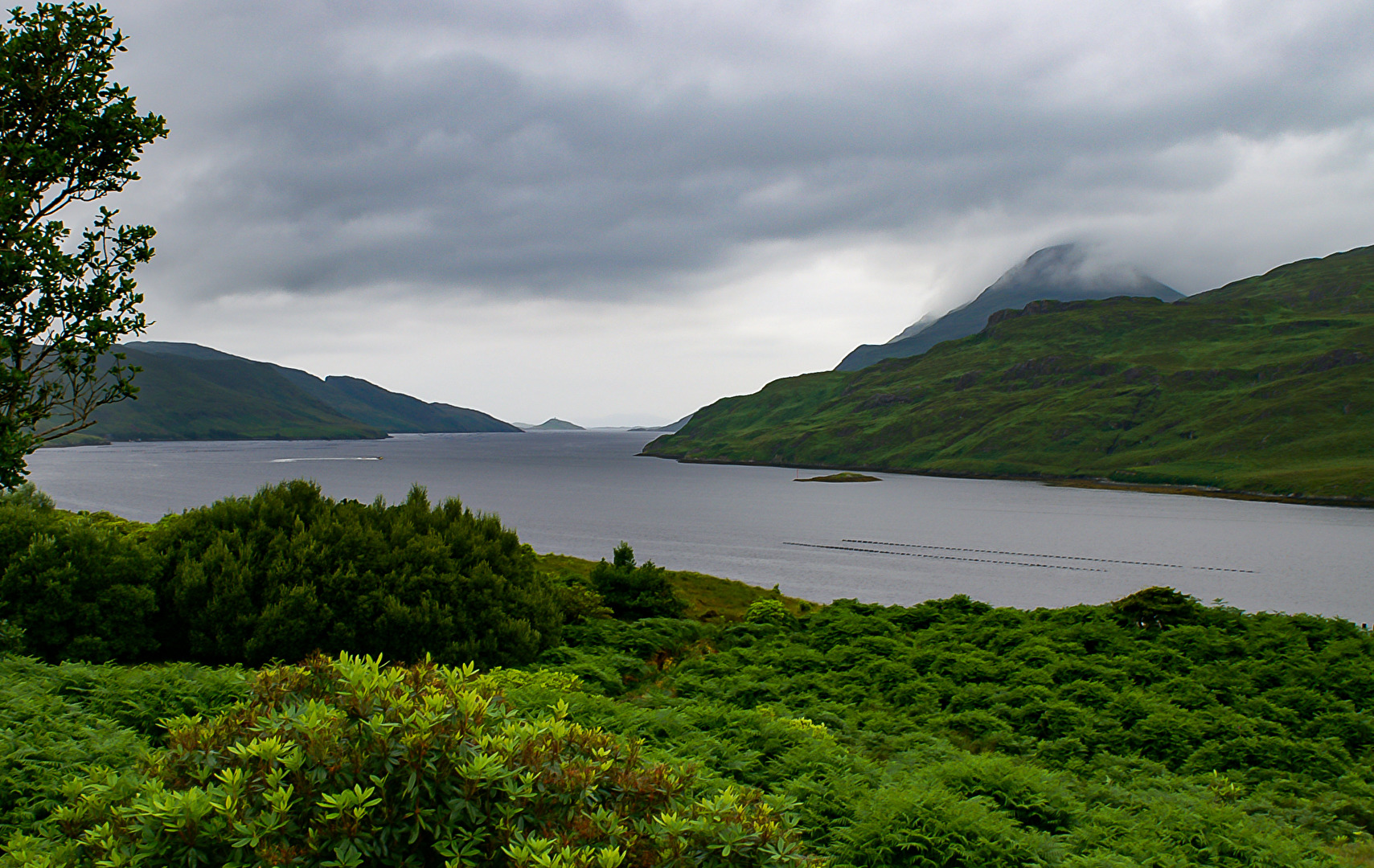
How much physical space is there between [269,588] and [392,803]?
581 inches

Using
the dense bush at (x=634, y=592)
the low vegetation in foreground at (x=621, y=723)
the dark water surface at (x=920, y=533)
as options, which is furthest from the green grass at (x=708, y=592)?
the dark water surface at (x=920, y=533)

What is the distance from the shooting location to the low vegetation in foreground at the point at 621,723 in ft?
16.7

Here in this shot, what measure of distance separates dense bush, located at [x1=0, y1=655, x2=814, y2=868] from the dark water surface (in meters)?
59.7

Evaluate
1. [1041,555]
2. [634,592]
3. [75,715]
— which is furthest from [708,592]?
[1041,555]

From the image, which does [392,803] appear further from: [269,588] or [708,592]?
[708,592]

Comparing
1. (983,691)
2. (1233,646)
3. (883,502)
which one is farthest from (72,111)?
(883,502)

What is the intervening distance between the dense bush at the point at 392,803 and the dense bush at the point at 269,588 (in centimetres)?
1159

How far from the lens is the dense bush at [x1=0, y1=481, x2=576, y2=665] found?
16.1 metres

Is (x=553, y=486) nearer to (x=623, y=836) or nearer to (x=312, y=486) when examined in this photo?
(x=312, y=486)

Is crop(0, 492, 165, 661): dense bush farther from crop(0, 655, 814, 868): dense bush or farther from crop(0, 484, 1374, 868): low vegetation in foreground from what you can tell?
crop(0, 655, 814, 868): dense bush

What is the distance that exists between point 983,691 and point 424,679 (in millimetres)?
13720

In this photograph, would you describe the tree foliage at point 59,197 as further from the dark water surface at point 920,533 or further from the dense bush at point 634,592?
the dark water surface at point 920,533

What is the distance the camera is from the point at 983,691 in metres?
16.5

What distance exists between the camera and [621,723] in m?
11.0
